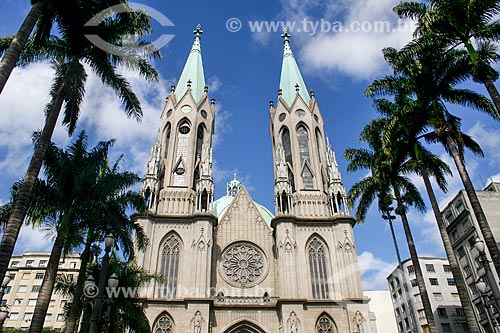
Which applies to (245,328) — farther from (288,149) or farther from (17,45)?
(17,45)

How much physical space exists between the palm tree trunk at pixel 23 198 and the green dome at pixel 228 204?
18859 millimetres

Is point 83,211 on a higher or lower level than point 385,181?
lower

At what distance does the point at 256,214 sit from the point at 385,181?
1285 centimetres

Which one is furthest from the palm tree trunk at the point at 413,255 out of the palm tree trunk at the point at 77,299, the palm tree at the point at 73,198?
the palm tree trunk at the point at 77,299

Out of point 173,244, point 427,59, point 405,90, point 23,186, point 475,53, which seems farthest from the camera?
point 173,244

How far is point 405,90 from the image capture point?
768 inches

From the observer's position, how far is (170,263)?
27.3 metres

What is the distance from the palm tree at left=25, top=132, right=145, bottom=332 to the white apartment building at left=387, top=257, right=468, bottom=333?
122ft

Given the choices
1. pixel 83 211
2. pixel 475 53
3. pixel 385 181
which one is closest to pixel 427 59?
pixel 475 53

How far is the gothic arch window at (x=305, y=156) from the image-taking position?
32.1 metres

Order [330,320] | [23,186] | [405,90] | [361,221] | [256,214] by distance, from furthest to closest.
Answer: [256,214], [330,320], [361,221], [405,90], [23,186]

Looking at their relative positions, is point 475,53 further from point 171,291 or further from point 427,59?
point 171,291

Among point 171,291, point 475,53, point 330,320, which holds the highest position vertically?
point 475,53

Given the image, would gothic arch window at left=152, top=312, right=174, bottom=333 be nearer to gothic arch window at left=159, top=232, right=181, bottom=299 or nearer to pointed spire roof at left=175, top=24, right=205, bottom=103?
gothic arch window at left=159, top=232, right=181, bottom=299
